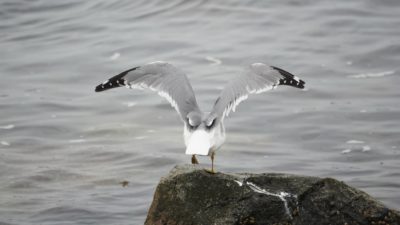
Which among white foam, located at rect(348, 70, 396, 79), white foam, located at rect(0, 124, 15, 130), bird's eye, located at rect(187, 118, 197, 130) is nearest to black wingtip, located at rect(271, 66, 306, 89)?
bird's eye, located at rect(187, 118, 197, 130)

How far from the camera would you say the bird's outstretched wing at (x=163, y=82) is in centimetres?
737

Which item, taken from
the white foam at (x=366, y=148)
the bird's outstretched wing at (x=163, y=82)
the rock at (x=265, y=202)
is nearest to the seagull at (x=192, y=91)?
the bird's outstretched wing at (x=163, y=82)

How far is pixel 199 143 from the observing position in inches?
247

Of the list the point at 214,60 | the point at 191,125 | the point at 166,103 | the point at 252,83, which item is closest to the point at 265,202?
the point at 191,125

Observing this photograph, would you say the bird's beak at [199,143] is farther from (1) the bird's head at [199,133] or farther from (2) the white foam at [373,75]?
(2) the white foam at [373,75]

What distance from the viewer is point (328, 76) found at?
1350 cm

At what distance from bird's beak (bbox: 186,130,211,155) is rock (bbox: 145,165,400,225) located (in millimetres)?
184

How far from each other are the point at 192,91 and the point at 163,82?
345 mm

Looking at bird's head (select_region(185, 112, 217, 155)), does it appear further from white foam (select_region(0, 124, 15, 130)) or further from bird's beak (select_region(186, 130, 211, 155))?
white foam (select_region(0, 124, 15, 130))

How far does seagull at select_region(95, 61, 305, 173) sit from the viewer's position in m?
6.64

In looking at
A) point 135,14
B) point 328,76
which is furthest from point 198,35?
point 328,76

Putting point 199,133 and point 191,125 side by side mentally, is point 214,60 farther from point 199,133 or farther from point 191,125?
point 199,133

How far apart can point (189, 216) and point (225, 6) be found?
40.2 ft

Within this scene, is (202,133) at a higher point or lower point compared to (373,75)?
higher
